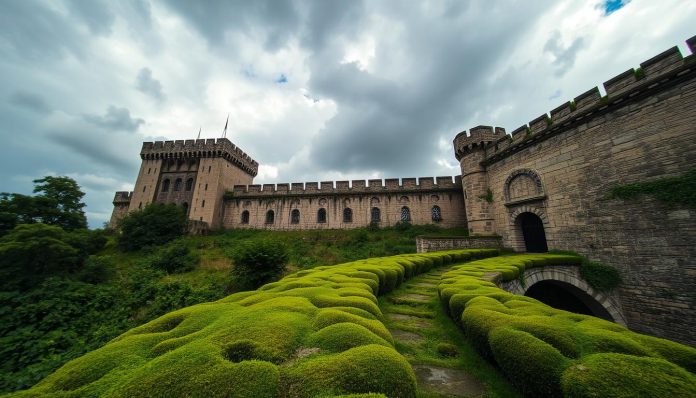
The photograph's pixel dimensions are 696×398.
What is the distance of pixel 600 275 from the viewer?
1006cm

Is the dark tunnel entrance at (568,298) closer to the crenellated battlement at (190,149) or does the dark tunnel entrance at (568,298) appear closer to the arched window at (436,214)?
the arched window at (436,214)

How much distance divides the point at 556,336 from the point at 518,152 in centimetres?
1528

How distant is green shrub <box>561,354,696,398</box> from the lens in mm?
1746

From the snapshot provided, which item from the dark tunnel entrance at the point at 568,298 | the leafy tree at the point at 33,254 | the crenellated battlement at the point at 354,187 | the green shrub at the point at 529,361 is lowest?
the dark tunnel entrance at the point at 568,298

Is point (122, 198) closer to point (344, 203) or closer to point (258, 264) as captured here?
point (344, 203)

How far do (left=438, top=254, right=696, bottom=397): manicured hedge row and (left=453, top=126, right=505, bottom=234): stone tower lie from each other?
14518 mm

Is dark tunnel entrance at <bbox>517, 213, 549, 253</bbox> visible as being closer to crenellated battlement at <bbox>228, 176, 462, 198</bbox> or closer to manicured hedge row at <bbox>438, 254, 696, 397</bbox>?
crenellated battlement at <bbox>228, 176, 462, 198</bbox>

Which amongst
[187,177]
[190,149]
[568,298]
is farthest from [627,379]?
[190,149]

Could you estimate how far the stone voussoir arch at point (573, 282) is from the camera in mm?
9430

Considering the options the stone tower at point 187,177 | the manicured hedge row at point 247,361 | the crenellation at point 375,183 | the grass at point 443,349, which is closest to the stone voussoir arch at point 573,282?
the grass at point 443,349

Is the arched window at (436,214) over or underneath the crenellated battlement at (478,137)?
underneath

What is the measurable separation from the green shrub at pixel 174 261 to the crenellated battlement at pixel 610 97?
22013 millimetres

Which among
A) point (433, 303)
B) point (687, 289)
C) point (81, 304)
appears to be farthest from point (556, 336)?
point (81, 304)

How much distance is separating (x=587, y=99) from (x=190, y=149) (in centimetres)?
3418
